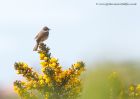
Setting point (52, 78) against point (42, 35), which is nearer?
point (52, 78)

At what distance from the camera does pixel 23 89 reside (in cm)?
1723

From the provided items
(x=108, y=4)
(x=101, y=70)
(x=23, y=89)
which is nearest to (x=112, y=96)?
(x=101, y=70)

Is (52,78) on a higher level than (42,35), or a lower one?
lower

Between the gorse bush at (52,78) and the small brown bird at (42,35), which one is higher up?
the small brown bird at (42,35)

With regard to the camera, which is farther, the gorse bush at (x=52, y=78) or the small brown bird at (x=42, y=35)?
the small brown bird at (x=42, y=35)

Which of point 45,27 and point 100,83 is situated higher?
point 45,27

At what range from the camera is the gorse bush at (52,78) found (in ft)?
53.6

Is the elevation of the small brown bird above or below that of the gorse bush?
above

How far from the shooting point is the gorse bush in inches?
643

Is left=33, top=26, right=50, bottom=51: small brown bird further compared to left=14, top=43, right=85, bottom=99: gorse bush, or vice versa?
left=33, top=26, right=50, bottom=51: small brown bird

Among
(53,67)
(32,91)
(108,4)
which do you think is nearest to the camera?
(53,67)

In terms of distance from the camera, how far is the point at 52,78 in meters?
16.4

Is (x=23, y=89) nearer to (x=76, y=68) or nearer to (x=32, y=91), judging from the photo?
(x=32, y=91)

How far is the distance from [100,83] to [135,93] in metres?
2.71
